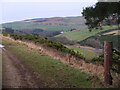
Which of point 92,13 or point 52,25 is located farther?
point 52,25

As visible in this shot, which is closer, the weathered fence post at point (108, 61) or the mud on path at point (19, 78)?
the mud on path at point (19, 78)

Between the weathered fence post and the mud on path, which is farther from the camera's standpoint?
the weathered fence post

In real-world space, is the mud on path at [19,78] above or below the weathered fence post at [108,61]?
below

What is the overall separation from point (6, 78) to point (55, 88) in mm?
1992

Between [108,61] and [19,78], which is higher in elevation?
[108,61]

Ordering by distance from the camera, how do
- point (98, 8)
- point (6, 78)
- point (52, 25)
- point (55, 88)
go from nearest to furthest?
point (55, 88)
point (6, 78)
point (98, 8)
point (52, 25)

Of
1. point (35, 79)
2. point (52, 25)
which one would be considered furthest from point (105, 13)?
point (52, 25)

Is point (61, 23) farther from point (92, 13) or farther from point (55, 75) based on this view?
point (55, 75)

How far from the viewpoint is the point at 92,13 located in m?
18.1

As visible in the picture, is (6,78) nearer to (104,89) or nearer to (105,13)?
(104,89)

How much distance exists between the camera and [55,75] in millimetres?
7227

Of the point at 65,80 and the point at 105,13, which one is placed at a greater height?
the point at 105,13

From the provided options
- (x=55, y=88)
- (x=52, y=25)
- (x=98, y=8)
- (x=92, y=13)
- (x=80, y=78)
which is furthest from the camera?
(x=52, y=25)

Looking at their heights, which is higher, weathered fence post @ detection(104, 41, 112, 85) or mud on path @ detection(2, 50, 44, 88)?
weathered fence post @ detection(104, 41, 112, 85)
